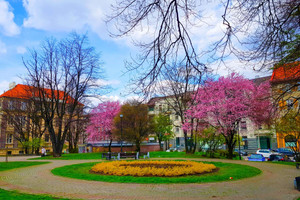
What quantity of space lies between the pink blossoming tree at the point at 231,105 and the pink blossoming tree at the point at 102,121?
71.2 ft

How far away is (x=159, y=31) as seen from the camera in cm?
559

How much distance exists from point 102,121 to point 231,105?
88.4 ft

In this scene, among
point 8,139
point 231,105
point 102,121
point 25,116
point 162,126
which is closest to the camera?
point 231,105

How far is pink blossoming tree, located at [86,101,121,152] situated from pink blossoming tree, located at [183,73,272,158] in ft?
71.2

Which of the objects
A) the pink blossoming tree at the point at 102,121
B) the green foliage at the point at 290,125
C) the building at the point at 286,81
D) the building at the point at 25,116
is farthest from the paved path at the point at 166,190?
the pink blossoming tree at the point at 102,121

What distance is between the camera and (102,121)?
4453cm

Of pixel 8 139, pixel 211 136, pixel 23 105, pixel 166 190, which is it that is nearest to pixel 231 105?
pixel 211 136

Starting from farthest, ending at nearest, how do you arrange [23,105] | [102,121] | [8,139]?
[8,139], [102,121], [23,105]

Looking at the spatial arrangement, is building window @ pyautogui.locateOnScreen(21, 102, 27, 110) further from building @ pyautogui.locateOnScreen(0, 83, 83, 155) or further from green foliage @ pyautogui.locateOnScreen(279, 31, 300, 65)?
green foliage @ pyautogui.locateOnScreen(279, 31, 300, 65)

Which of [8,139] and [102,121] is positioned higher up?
[102,121]

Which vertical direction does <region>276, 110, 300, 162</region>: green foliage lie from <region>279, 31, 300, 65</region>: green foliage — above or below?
below

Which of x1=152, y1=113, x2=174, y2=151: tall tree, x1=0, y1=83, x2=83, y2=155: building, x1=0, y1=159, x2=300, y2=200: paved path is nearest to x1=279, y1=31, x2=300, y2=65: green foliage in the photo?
x1=0, y1=159, x2=300, y2=200: paved path

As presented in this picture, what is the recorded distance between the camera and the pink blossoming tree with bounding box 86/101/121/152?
43844mm

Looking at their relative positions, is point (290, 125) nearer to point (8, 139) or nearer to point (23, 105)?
point (23, 105)
